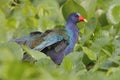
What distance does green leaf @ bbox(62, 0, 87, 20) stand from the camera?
2788 millimetres

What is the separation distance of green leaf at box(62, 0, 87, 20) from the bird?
3 cm

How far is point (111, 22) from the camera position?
8.71 feet

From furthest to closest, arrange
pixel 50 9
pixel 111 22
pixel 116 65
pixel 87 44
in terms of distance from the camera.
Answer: pixel 50 9 < pixel 111 22 < pixel 87 44 < pixel 116 65

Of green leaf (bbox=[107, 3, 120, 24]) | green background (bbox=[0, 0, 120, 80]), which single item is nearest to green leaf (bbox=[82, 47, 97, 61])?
green background (bbox=[0, 0, 120, 80])

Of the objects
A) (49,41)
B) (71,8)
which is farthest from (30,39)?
(71,8)

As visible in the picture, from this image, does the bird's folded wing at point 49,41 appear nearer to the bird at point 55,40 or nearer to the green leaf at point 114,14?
the bird at point 55,40

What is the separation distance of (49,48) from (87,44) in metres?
0.33

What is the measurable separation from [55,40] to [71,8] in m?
0.32

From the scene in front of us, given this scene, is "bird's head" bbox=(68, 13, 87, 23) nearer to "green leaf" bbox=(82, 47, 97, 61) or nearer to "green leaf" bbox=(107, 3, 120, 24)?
"green leaf" bbox=(107, 3, 120, 24)

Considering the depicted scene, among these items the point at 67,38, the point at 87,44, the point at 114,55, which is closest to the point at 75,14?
the point at 67,38

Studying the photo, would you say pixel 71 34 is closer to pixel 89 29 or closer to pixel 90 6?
pixel 90 6

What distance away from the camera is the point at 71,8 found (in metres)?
2.94

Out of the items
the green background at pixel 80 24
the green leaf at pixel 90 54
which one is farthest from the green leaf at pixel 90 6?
the green leaf at pixel 90 54

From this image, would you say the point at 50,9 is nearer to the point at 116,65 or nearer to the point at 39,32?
the point at 39,32
